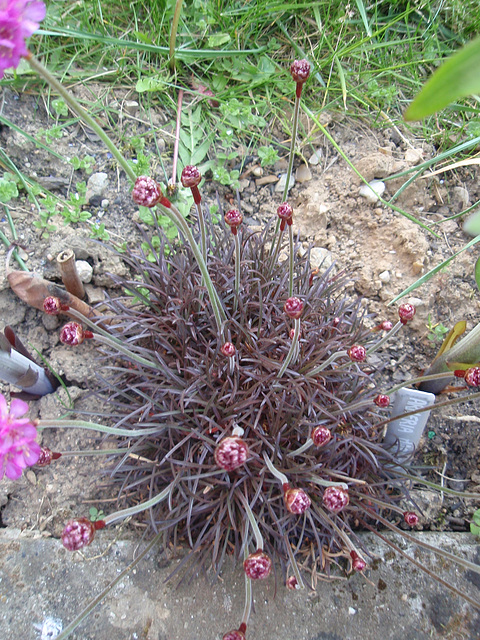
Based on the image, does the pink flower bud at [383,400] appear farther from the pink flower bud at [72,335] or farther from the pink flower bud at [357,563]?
the pink flower bud at [72,335]

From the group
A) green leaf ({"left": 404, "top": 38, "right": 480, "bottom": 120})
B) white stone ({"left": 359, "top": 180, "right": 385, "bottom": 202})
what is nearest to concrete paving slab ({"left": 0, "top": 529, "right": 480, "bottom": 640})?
green leaf ({"left": 404, "top": 38, "right": 480, "bottom": 120})

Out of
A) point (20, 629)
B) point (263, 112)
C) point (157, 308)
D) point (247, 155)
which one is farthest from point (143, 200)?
point (263, 112)

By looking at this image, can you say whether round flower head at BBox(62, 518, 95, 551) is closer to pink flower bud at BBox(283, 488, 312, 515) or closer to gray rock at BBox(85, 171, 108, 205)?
pink flower bud at BBox(283, 488, 312, 515)

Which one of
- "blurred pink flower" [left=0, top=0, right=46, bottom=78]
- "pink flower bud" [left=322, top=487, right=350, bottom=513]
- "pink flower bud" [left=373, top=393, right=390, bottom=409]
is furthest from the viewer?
"pink flower bud" [left=373, top=393, right=390, bottom=409]

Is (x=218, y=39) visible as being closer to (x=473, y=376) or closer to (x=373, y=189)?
(x=373, y=189)

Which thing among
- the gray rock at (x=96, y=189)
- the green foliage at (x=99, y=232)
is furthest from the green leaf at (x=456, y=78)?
the gray rock at (x=96, y=189)

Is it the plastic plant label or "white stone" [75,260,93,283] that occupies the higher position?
"white stone" [75,260,93,283]
